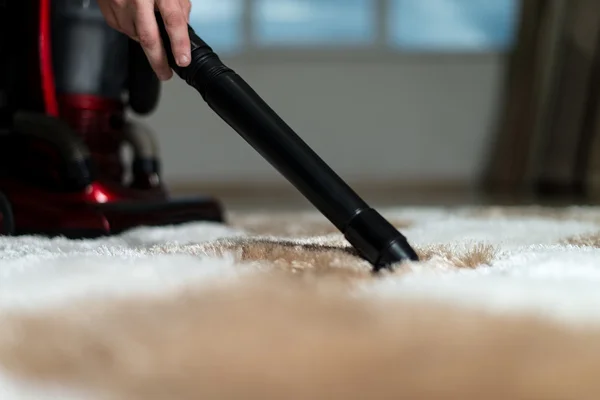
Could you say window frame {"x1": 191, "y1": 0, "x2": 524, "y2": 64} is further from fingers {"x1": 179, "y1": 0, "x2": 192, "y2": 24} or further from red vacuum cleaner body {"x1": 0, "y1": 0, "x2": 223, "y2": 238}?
fingers {"x1": 179, "y1": 0, "x2": 192, "y2": 24}

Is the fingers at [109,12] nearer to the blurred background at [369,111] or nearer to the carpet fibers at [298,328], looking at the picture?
the carpet fibers at [298,328]

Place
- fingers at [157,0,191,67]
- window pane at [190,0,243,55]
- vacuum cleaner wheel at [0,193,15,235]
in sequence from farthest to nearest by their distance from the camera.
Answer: window pane at [190,0,243,55], vacuum cleaner wheel at [0,193,15,235], fingers at [157,0,191,67]

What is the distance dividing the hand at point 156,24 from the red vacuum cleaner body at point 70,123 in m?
0.23

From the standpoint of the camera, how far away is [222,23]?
333 centimetres

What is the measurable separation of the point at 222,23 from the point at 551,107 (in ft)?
5.19

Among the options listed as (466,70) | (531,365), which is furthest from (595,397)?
(466,70)

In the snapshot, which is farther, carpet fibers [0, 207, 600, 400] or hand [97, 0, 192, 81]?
hand [97, 0, 192, 81]

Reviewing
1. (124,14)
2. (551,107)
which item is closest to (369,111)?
(551,107)

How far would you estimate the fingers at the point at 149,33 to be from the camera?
2.20ft

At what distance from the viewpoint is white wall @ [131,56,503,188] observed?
319cm

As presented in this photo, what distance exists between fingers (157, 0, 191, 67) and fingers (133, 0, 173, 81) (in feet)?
0.04

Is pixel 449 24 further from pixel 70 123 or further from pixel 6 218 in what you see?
pixel 6 218

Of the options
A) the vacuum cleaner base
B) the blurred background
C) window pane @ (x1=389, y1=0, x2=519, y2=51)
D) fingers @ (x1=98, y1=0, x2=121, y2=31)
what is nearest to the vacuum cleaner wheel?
the vacuum cleaner base

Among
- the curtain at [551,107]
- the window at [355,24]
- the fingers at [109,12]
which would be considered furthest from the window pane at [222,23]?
the fingers at [109,12]
